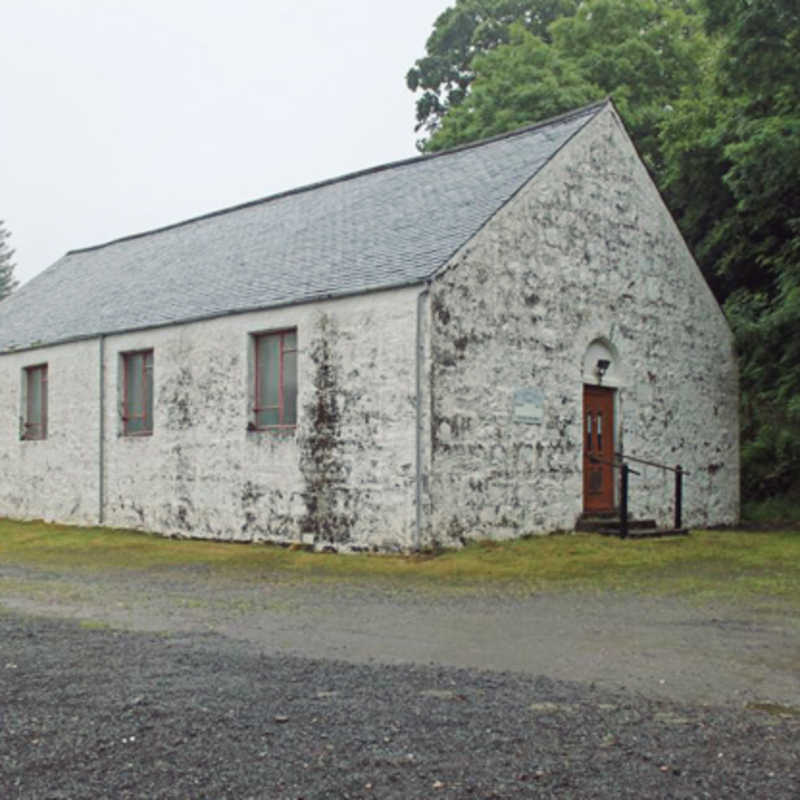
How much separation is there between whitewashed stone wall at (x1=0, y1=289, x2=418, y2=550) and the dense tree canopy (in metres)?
8.03

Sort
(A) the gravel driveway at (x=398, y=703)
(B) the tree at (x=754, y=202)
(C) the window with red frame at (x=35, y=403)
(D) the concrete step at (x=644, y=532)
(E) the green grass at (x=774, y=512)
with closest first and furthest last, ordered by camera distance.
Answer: (A) the gravel driveway at (x=398, y=703), (D) the concrete step at (x=644, y=532), (B) the tree at (x=754, y=202), (E) the green grass at (x=774, y=512), (C) the window with red frame at (x=35, y=403)

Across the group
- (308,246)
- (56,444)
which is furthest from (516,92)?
(56,444)

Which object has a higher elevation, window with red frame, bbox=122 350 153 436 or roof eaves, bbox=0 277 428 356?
roof eaves, bbox=0 277 428 356

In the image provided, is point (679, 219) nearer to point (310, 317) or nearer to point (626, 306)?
point (626, 306)

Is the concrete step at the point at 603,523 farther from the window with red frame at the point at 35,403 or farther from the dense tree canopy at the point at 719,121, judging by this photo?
the window with red frame at the point at 35,403

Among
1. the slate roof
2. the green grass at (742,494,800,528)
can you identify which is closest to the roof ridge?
the slate roof

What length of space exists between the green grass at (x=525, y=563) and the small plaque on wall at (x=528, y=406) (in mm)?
1982

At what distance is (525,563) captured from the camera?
1425 centimetres

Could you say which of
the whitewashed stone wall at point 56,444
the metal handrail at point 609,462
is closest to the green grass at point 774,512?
the metal handrail at point 609,462

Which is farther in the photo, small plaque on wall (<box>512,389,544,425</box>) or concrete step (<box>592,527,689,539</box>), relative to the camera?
concrete step (<box>592,527,689,539</box>)

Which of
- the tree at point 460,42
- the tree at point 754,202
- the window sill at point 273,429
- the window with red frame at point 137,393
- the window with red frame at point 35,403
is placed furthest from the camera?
the tree at point 460,42

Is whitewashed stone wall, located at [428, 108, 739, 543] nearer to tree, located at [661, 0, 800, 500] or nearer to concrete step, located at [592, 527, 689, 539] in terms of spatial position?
concrete step, located at [592, 527, 689, 539]

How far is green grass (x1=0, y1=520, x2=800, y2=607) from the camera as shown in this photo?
12445mm

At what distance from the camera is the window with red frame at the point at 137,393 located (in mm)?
20406
